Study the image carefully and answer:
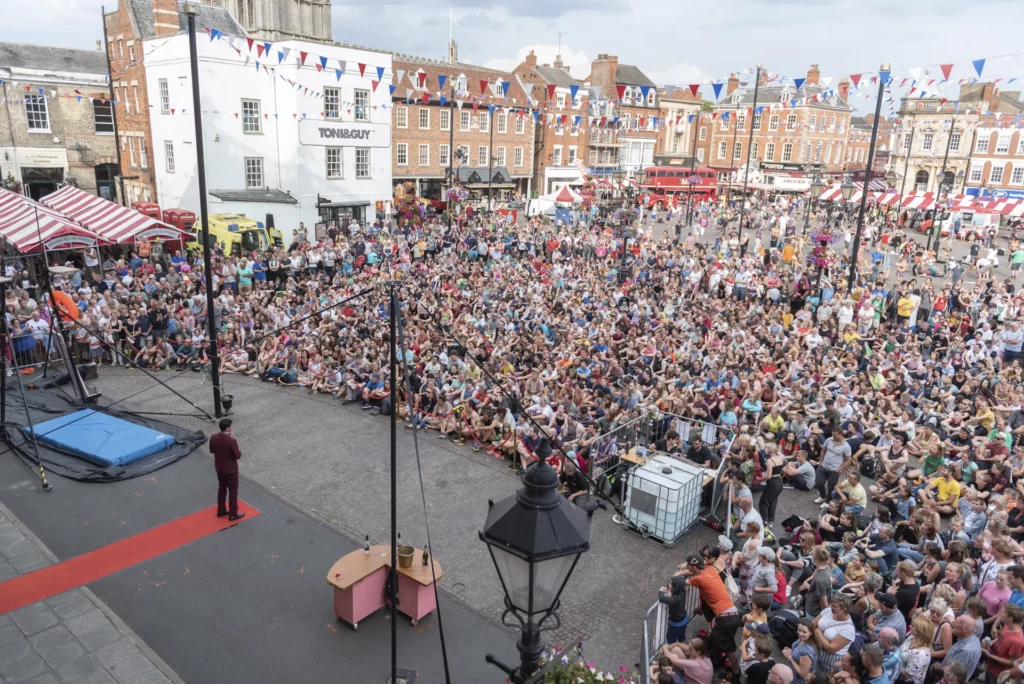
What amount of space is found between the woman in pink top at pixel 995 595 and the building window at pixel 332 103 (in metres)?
33.6

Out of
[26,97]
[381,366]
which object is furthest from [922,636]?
[26,97]

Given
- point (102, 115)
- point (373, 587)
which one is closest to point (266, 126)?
point (102, 115)

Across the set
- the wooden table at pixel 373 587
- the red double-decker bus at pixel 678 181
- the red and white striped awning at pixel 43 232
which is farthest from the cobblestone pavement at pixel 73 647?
the red double-decker bus at pixel 678 181

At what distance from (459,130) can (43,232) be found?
30.9 meters

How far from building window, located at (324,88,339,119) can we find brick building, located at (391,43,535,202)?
19.9ft

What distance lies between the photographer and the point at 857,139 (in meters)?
80.1

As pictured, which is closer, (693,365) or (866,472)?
(866,472)

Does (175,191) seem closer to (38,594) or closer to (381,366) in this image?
(381,366)

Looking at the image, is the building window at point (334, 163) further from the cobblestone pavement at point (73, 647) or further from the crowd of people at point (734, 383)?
the cobblestone pavement at point (73, 647)

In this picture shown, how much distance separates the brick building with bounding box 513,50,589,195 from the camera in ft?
175

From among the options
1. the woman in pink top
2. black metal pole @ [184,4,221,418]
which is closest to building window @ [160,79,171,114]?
black metal pole @ [184,4,221,418]

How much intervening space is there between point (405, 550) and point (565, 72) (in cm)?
5810

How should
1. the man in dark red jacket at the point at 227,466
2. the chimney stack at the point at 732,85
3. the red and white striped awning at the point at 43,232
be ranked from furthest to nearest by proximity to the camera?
the chimney stack at the point at 732,85 → the red and white striped awning at the point at 43,232 → the man in dark red jacket at the point at 227,466

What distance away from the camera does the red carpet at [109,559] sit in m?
7.80
